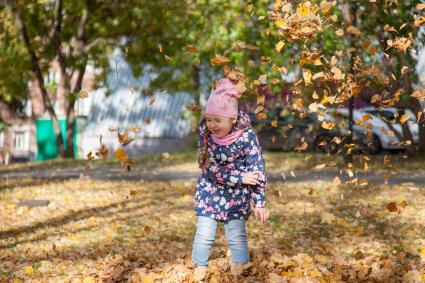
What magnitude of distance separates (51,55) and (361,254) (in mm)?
20473

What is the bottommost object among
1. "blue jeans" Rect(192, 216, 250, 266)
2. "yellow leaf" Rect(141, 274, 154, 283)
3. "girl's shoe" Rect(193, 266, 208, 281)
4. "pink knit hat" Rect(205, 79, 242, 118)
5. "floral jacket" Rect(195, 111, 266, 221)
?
"yellow leaf" Rect(141, 274, 154, 283)

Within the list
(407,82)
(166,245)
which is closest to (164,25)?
(407,82)

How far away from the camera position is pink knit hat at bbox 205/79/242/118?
467 cm

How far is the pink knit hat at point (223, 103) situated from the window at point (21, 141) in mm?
34812

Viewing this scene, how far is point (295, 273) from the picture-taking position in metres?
5.17

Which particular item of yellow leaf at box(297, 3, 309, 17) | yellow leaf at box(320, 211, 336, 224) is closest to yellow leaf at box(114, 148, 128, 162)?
yellow leaf at box(297, 3, 309, 17)

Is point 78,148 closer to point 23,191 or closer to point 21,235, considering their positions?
point 23,191

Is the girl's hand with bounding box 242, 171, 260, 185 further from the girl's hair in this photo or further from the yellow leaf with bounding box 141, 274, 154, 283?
the yellow leaf with bounding box 141, 274, 154, 283

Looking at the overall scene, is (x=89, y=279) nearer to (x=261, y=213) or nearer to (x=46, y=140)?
(x=261, y=213)

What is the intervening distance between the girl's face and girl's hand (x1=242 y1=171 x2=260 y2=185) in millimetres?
337

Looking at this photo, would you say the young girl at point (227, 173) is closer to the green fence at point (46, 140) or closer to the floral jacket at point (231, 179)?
the floral jacket at point (231, 179)

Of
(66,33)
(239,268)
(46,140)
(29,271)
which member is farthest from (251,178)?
(46,140)

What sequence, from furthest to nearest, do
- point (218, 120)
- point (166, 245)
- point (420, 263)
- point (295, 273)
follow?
Answer: point (166, 245) < point (420, 263) < point (295, 273) < point (218, 120)

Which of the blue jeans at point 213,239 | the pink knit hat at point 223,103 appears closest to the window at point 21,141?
the blue jeans at point 213,239
